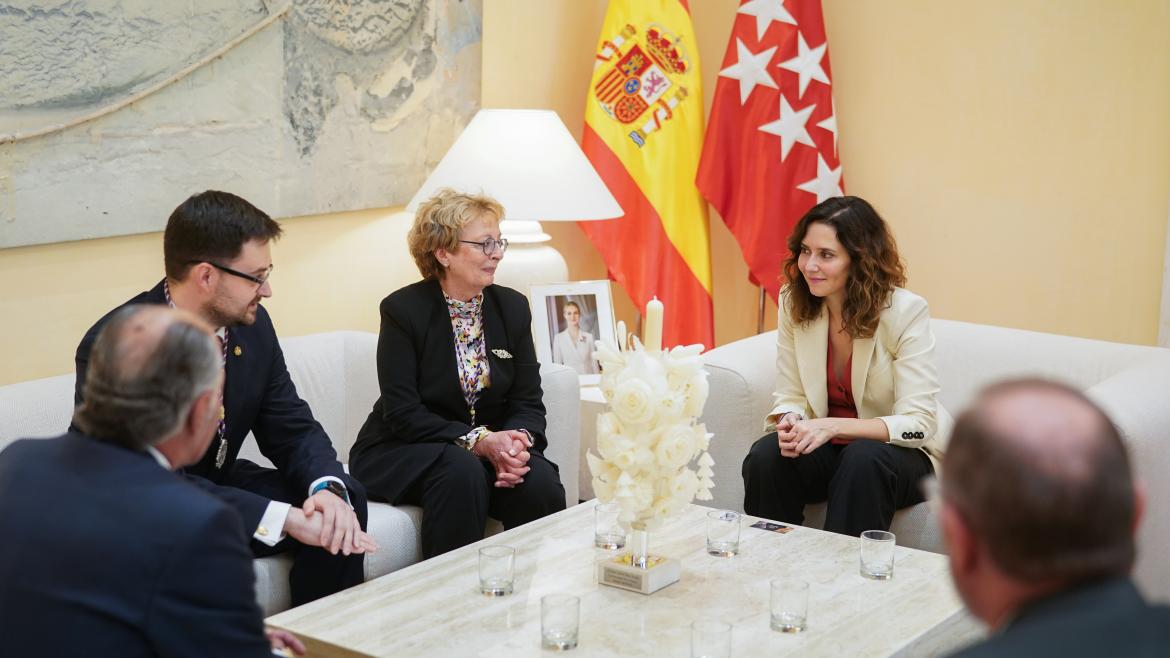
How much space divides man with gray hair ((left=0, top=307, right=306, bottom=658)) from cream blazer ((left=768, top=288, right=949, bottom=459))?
89.5 inches

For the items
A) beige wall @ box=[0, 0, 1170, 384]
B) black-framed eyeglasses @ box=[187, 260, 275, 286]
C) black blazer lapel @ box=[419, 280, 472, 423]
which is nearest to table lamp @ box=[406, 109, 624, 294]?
beige wall @ box=[0, 0, 1170, 384]

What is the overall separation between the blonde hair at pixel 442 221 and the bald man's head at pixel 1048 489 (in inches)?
97.0

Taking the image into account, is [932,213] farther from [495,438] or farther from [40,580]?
[40,580]

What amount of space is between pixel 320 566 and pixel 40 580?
143 cm

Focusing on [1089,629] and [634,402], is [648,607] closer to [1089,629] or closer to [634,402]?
[634,402]

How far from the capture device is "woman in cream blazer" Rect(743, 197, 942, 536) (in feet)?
11.3

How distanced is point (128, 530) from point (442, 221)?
6.72 feet

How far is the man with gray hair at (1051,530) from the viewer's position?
1056mm

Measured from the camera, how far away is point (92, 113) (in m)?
3.37

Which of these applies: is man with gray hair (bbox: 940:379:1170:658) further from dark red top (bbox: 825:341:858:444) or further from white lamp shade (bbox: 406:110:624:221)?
white lamp shade (bbox: 406:110:624:221)

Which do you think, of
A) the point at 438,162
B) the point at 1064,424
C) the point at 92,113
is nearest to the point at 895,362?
the point at 438,162

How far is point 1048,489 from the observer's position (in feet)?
3.57

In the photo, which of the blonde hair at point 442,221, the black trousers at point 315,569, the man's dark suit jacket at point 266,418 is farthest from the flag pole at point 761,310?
the black trousers at point 315,569

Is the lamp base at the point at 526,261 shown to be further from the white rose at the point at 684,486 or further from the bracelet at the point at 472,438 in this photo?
the white rose at the point at 684,486
